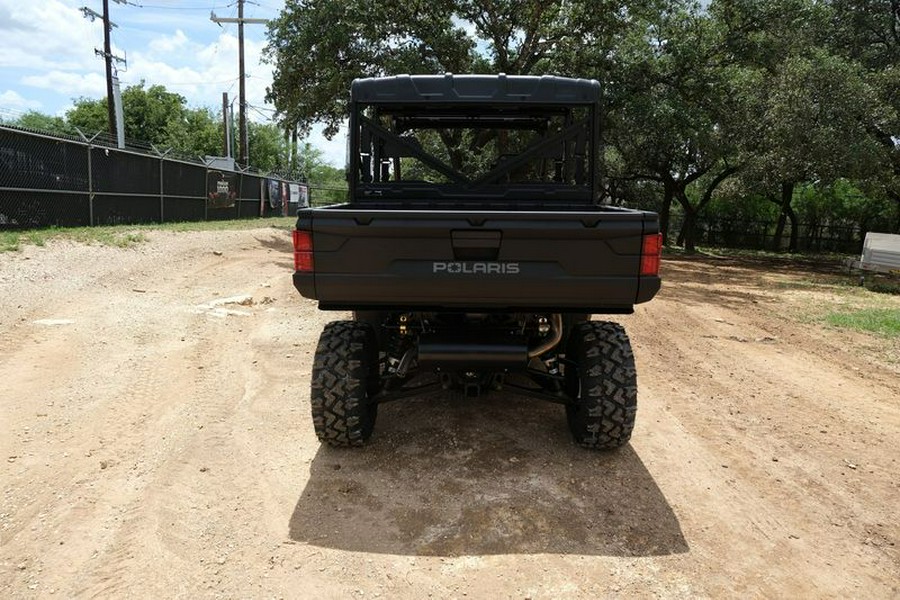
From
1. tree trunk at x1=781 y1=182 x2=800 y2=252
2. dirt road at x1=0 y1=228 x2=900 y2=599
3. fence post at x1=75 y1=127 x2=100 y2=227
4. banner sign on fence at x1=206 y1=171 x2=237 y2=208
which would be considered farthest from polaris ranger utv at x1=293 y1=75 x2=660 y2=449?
tree trunk at x1=781 y1=182 x2=800 y2=252

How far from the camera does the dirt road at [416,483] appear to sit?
2.77 m

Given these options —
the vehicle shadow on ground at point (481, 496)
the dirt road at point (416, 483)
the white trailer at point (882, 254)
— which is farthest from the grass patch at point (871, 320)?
the vehicle shadow on ground at point (481, 496)

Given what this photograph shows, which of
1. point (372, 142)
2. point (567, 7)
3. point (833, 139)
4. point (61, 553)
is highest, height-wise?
point (567, 7)

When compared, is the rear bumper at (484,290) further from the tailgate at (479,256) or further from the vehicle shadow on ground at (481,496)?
the vehicle shadow on ground at (481,496)

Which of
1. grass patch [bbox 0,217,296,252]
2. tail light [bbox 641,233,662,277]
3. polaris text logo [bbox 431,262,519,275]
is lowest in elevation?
grass patch [bbox 0,217,296,252]

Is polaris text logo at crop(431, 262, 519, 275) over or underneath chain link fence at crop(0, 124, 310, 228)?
underneath

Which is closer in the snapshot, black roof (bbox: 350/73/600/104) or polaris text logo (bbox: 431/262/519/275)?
polaris text logo (bbox: 431/262/519/275)

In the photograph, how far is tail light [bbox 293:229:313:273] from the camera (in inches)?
129

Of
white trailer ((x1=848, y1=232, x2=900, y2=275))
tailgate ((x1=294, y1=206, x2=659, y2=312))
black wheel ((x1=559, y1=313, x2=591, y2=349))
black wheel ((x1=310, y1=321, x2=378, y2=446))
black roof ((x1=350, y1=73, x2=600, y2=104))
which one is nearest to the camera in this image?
tailgate ((x1=294, y1=206, x2=659, y2=312))

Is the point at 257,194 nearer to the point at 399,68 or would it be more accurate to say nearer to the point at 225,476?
the point at 399,68

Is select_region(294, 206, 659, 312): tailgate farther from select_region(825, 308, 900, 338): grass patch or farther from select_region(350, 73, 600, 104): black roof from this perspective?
select_region(825, 308, 900, 338): grass patch

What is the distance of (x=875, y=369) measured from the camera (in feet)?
21.8

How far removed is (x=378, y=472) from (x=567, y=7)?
1437cm

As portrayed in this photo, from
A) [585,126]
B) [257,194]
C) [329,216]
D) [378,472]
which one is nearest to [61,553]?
[378,472]
